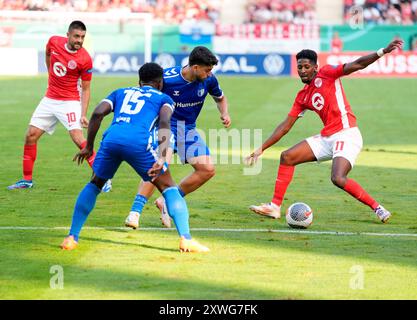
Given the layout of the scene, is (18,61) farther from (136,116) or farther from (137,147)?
(137,147)

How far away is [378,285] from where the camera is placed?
26.6 feet

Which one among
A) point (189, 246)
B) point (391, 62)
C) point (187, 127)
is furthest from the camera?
point (391, 62)

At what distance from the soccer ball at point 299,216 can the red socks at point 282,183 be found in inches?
31.8

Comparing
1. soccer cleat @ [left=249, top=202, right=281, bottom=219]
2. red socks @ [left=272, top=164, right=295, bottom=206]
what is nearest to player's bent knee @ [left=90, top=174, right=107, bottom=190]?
soccer cleat @ [left=249, top=202, right=281, bottom=219]

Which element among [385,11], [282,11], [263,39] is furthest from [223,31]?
[385,11]

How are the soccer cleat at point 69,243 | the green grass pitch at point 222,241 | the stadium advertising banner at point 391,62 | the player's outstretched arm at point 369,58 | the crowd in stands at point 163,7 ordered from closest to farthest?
the green grass pitch at point 222,241 < the soccer cleat at point 69,243 < the player's outstretched arm at point 369,58 < the stadium advertising banner at point 391,62 < the crowd in stands at point 163,7

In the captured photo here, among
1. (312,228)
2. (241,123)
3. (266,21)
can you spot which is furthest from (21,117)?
(266,21)

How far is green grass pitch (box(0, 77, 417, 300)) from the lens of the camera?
26.1ft

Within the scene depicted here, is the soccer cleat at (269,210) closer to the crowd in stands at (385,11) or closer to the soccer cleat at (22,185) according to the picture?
the soccer cleat at (22,185)

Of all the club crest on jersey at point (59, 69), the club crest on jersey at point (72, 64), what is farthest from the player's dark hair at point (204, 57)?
the club crest on jersey at point (59, 69)

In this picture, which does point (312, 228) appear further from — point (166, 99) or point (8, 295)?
point (8, 295)

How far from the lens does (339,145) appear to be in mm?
11586

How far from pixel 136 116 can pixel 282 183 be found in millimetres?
3006

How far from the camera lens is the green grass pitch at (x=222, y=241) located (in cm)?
795
